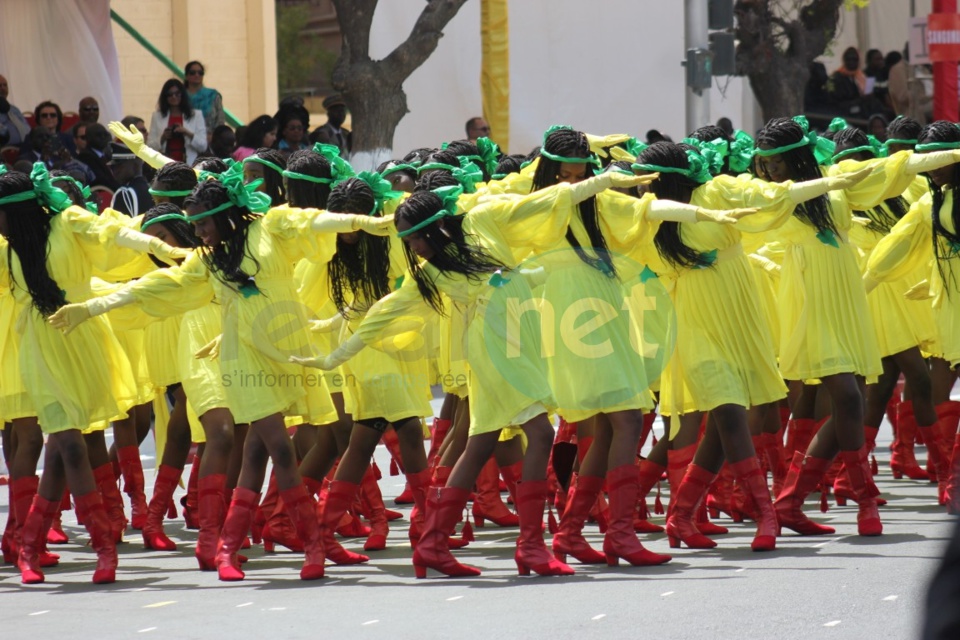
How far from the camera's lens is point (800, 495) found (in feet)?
26.1

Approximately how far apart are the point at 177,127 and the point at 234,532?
8.47m

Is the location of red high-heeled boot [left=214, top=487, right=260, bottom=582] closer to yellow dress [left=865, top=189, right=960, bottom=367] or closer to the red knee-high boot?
the red knee-high boot

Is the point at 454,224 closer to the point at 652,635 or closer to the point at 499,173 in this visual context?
the point at 652,635

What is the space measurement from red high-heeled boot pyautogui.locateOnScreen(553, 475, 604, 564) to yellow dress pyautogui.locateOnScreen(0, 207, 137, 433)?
2120mm

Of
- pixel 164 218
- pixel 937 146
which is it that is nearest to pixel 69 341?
pixel 164 218

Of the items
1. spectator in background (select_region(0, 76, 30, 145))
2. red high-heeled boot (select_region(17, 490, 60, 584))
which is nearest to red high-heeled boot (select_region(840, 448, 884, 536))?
red high-heeled boot (select_region(17, 490, 60, 584))

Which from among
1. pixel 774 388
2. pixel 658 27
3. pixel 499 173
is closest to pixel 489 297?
pixel 774 388

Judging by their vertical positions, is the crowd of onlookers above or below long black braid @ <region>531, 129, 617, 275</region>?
above

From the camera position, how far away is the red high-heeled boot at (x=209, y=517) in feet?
25.2

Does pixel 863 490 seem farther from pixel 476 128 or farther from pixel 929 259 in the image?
pixel 476 128

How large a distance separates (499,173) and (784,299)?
2.66m

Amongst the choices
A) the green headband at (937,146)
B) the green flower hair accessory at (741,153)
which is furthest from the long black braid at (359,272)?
the green headband at (937,146)

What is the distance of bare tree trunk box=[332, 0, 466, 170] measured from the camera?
646 inches

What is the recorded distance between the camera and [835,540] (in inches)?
305
